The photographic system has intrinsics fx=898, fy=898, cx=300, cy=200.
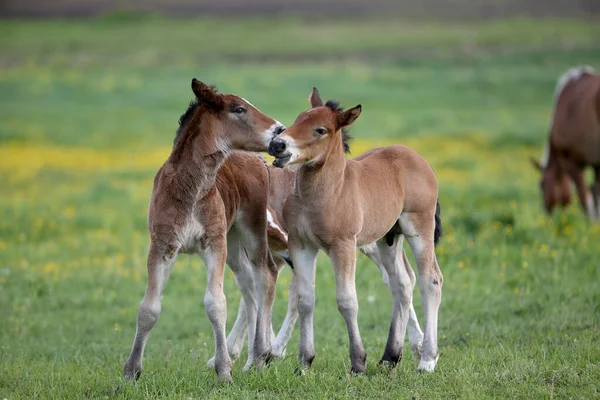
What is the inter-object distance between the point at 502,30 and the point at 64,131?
42957 mm

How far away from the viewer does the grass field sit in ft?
22.7

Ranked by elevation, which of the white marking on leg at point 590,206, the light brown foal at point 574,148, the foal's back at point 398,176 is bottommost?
the white marking on leg at point 590,206

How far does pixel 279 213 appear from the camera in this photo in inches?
328

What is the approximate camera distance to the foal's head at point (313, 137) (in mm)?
6555

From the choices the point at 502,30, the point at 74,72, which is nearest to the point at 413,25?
Answer: the point at 502,30

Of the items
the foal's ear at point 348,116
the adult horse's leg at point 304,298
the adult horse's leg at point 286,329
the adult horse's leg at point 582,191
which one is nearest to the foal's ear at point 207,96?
the foal's ear at point 348,116

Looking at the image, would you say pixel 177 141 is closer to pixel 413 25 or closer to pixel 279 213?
pixel 279 213

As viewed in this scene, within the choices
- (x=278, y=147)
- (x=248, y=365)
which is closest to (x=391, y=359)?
(x=248, y=365)

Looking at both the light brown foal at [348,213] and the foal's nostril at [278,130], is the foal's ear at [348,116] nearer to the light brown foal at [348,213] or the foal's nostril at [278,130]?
the light brown foal at [348,213]

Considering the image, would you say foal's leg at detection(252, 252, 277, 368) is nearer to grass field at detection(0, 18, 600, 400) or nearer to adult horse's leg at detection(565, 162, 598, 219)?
grass field at detection(0, 18, 600, 400)

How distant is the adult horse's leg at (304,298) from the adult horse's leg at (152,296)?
961mm

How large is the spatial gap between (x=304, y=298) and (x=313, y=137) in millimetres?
1266

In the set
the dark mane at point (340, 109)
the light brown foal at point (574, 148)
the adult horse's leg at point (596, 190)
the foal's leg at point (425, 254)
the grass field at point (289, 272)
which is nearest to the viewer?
the grass field at point (289, 272)

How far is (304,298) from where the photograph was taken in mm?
7012
